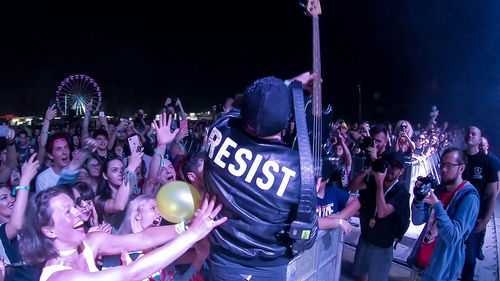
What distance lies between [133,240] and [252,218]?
35.2 inches

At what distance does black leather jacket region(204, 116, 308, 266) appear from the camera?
1754 mm

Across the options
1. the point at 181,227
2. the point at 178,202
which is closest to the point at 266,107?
the point at 178,202

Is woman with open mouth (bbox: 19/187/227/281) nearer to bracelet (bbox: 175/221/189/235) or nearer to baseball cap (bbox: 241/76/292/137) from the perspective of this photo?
bracelet (bbox: 175/221/189/235)

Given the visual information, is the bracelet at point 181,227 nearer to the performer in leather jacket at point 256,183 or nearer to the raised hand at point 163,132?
the performer in leather jacket at point 256,183

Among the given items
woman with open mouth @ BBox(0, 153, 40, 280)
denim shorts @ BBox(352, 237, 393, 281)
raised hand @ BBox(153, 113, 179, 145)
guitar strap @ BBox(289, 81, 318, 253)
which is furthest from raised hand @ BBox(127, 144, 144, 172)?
denim shorts @ BBox(352, 237, 393, 281)

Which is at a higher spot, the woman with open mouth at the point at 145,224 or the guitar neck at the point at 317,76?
the guitar neck at the point at 317,76

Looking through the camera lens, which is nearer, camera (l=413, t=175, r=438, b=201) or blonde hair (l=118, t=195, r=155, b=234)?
blonde hair (l=118, t=195, r=155, b=234)

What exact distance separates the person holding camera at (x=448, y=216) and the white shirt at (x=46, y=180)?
11.9ft

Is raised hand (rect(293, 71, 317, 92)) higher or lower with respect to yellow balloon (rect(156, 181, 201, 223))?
higher

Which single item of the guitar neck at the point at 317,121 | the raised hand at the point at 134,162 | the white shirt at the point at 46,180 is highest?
the guitar neck at the point at 317,121

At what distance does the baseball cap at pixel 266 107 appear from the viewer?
1.68m

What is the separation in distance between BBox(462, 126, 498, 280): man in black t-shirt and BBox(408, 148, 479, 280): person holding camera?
1.62 m

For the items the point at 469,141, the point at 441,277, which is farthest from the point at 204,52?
the point at 441,277

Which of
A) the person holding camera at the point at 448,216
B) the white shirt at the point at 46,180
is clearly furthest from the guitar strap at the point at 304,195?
the white shirt at the point at 46,180
